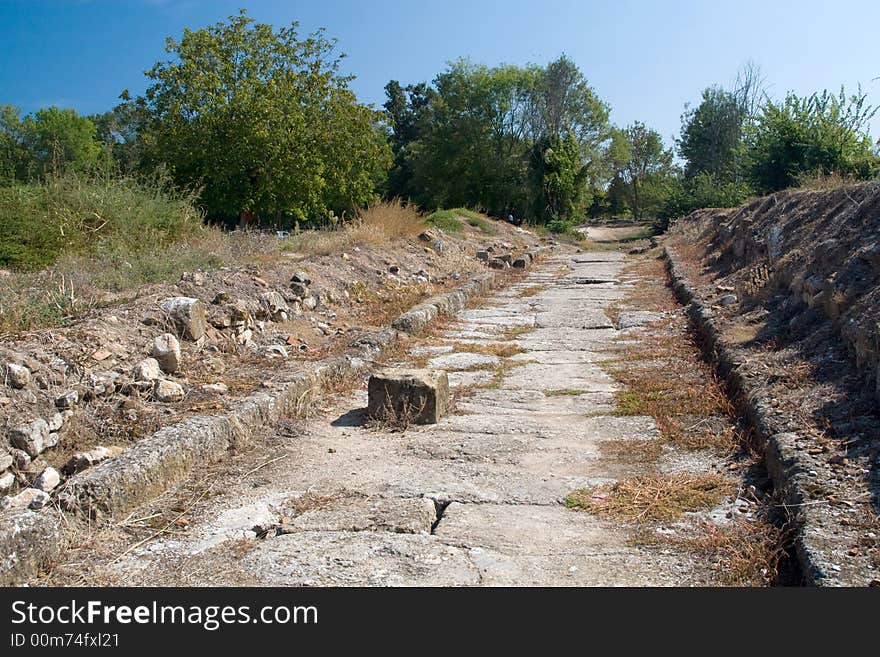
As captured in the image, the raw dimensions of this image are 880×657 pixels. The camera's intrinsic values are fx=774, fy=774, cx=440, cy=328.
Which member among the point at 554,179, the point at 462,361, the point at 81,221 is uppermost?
the point at 554,179

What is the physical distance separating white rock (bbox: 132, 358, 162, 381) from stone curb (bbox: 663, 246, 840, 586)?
350cm

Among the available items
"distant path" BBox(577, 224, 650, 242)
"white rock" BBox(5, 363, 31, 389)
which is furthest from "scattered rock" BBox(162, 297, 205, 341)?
"distant path" BBox(577, 224, 650, 242)

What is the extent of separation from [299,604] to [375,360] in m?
4.16

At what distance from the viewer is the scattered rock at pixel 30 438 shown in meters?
3.60

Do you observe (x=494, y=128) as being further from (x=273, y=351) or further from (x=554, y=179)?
(x=273, y=351)

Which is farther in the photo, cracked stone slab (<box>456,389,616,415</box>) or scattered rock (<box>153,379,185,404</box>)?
cracked stone slab (<box>456,389,616,415</box>)

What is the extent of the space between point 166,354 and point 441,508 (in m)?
2.37

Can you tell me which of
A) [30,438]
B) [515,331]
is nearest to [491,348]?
[515,331]

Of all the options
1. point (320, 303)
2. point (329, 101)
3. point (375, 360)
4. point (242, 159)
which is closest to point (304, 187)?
point (242, 159)

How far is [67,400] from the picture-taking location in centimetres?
403

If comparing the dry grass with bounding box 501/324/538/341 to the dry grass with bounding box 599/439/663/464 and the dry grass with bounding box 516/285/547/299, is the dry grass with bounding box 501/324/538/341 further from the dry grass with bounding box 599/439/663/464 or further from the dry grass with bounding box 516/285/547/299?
the dry grass with bounding box 599/439/663/464

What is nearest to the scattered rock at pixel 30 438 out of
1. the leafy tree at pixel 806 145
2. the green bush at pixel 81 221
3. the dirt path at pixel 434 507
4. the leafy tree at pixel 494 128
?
the dirt path at pixel 434 507

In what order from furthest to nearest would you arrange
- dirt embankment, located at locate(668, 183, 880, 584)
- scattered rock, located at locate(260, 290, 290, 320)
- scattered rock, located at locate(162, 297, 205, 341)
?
scattered rock, located at locate(260, 290, 290, 320)
scattered rock, located at locate(162, 297, 205, 341)
dirt embankment, located at locate(668, 183, 880, 584)

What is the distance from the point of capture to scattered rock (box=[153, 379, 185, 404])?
4586mm
